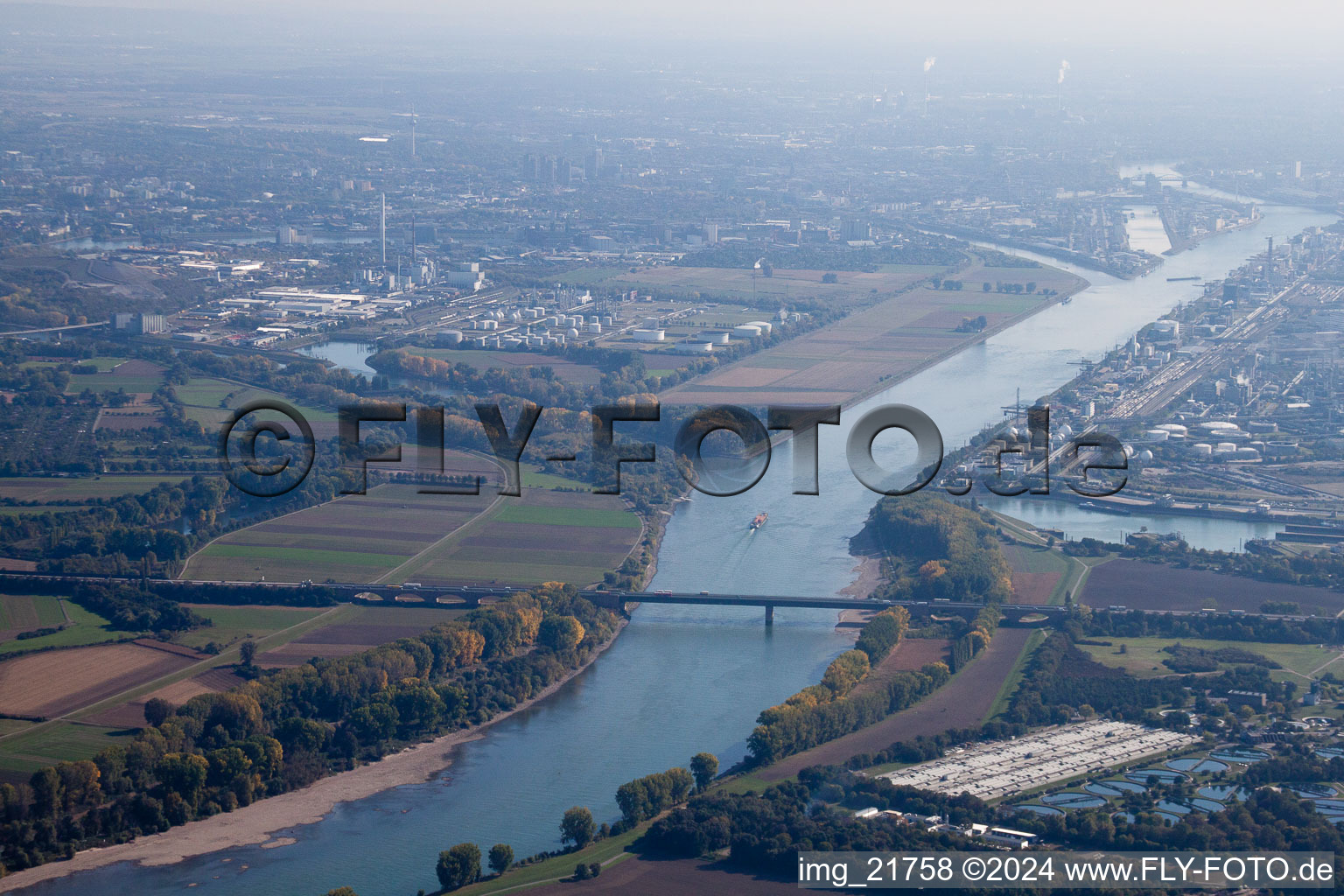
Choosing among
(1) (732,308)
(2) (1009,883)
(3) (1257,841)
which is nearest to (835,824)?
(2) (1009,883)

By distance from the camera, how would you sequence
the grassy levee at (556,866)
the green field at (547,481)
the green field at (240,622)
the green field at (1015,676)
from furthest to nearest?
1. the green field at (547,481)
2. the green field at (240,622)
3. the green field at (1015,676)
4. the grassy levee at (556,866)

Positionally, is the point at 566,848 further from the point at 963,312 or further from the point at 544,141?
the point at 544,141

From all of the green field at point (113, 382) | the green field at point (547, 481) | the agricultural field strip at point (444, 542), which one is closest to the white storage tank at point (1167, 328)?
the green field at point (547, 481)

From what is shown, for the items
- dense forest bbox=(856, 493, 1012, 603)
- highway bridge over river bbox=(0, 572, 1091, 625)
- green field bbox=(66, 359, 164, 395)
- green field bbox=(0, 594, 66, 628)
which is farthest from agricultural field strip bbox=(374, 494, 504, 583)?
green field bbox=(66, 359, 164, 395)

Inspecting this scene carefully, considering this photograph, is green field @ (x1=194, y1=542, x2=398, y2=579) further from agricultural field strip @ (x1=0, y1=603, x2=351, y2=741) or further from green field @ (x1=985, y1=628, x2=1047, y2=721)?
green field @ (x1=985, y1=628, x2=1047, y2=721)

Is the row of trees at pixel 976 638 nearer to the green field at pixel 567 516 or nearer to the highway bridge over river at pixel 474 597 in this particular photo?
the highway bridge over river at pixel 474 597

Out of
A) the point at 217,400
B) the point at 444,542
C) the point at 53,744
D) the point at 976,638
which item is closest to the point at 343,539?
the point at 444,542
